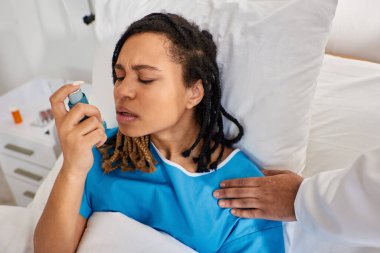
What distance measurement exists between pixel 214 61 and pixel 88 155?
0.45 meters

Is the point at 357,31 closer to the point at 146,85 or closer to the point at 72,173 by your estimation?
the point at 146,85

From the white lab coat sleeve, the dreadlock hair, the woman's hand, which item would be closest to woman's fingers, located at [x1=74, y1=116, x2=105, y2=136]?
the woman's hand

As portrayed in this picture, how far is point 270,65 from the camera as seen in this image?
3.33 ft

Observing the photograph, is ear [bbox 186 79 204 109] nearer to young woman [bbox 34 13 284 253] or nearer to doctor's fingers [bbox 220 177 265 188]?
young woman [bbox 34 13 284 253]

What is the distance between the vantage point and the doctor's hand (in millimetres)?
901

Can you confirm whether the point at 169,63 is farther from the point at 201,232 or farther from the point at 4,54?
the point at 4,54

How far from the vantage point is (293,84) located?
1021mm

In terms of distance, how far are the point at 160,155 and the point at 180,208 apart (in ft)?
0.53

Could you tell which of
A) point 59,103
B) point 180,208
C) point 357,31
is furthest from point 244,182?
point 357,31

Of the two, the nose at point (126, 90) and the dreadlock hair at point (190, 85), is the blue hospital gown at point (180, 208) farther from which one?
the nose at point (126, 90)

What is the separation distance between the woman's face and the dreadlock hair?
3 cm

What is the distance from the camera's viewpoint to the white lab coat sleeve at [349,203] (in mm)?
656

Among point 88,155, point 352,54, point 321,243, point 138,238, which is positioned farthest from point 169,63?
point 352,54

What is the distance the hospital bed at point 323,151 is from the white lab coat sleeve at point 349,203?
13 centimetres
